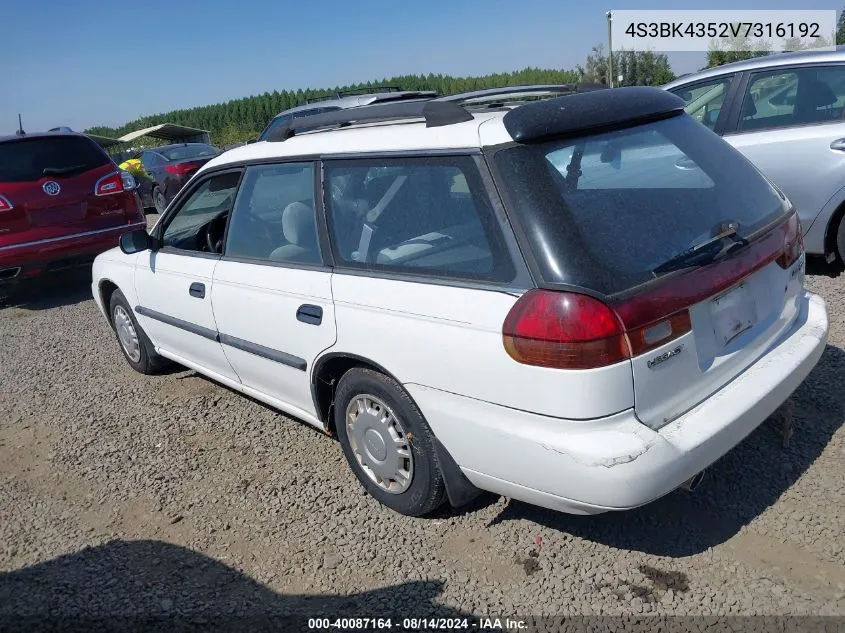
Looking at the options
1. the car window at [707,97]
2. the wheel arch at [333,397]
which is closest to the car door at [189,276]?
the wheel arch at [333,397]

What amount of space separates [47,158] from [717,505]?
769cm

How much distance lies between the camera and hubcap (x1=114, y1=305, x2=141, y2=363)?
5.34m

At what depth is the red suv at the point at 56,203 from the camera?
7582 mm

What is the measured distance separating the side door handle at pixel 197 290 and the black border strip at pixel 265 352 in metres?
0.28

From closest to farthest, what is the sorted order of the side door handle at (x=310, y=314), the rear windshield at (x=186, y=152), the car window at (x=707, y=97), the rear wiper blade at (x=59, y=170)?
the side door handle at (x=310, y=314)
the car window at (x=707, y=97)
the rear wiper blade at (x=59, y=170)
the rear windshield at (x=186, y=152)

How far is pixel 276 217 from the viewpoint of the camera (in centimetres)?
375

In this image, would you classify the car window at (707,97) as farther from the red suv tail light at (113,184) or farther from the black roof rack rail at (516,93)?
the red suv tail light at (113,184)

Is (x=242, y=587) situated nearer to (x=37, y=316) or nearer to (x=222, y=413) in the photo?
(x=222, y=413)

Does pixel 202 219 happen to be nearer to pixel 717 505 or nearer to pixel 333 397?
→ pixel 333 397

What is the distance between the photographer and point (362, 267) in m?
3.07

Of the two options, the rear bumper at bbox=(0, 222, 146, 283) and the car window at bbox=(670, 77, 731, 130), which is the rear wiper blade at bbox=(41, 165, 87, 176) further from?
the car window at bbox=(670, 77, 731, 130)

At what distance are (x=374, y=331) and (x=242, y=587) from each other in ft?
3.89

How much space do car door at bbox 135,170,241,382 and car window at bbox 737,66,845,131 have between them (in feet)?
14.2

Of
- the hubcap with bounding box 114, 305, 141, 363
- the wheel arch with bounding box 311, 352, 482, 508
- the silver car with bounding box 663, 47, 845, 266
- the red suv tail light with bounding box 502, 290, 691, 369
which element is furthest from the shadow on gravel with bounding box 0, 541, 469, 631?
the silver car with bounding box 663, 47, 845, 266
